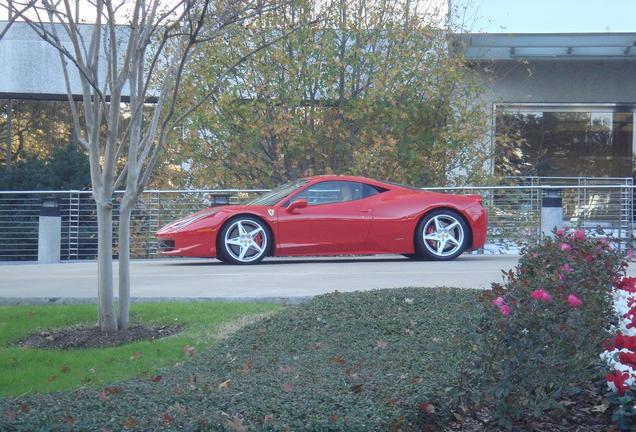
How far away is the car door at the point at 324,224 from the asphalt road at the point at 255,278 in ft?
0.89

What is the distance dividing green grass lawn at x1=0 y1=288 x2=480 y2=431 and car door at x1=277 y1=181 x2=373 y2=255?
5607 millimetres

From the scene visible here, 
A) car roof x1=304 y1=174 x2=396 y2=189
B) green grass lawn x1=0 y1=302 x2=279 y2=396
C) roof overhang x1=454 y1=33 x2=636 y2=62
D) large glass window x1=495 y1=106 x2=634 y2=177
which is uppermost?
roof overhang x1=454 y1=33 x2=636 y2=62

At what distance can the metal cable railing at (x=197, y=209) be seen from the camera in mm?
17500

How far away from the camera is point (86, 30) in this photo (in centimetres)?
2166

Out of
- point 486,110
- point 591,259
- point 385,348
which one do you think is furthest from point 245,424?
point 486,110

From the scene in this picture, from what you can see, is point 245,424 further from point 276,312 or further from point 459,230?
point 459,230

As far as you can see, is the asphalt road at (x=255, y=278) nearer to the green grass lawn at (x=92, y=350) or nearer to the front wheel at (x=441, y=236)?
the front wheel at (x=441, y=236)

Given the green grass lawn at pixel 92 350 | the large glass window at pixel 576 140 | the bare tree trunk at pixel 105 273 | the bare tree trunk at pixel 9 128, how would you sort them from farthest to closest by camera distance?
the bare tree trunk at pixel 9 128
the large glass window at pixel 576 140
the bare tree trunk at pixel 105 273
the green grass lawn at pixel 92 350

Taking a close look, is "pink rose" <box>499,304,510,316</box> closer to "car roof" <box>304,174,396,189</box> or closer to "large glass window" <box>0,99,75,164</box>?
"car roof" <box>304,174,396,189</box>

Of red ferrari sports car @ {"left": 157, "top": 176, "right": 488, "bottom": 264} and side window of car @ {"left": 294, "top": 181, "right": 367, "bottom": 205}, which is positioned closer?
red ferrari sports car @ {"left": 157, "top": 176, "right": 488, "bottom": 264}

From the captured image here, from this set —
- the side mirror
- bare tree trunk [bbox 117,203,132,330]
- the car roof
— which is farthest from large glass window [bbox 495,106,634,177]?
bare tree trunk [bbox 117,203,132,330]

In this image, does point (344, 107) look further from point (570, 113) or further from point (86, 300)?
point (86, 300)

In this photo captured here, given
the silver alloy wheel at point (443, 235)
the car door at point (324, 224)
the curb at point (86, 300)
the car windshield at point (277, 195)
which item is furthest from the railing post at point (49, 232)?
the curb at point (86, 300)

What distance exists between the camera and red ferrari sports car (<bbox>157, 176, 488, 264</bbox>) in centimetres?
1343
